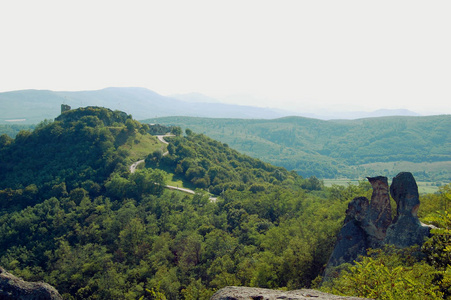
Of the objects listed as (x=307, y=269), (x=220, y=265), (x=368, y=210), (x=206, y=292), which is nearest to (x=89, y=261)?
(x=220, y=265)

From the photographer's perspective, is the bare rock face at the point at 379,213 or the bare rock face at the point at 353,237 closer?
the bare rock face at the point at 353,237

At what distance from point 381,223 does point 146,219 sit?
45.6 m

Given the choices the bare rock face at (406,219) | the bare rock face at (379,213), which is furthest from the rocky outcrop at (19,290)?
the bare rock face at (379,213)

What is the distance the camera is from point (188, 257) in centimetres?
4372

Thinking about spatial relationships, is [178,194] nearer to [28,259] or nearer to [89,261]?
[89,261]

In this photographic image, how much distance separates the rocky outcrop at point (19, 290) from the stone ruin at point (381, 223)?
2087cm

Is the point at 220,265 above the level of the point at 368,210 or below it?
below

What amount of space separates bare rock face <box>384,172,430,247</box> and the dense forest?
4180mm

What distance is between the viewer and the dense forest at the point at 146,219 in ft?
107

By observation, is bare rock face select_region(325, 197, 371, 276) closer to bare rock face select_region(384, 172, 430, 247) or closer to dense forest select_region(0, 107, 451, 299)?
bare rock face select_region(384, 172, 430, 247)

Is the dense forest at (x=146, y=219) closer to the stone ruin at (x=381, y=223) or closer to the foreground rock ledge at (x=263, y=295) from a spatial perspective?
the foreground rock ledge at (x=263, y=295)

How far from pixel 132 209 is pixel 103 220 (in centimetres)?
602

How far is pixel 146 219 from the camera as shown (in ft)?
194

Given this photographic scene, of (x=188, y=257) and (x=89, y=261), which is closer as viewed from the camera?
(x=188, y=257)
